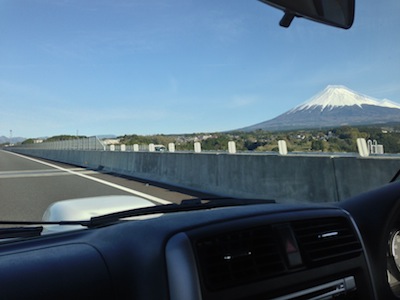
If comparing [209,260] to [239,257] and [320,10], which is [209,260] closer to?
[239,257]

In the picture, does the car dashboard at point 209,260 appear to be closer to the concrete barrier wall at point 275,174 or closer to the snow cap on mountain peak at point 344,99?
the snow cap on mountain peak at point 344,99

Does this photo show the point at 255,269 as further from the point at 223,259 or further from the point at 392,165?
the point at 392,165

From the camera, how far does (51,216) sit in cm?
337

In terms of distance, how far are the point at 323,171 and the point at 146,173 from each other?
11.0 m

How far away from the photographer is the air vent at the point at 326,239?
220 cm

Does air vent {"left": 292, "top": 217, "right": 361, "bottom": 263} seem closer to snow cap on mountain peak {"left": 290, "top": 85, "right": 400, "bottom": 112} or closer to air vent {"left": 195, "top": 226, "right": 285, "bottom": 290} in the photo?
air vent {"left": 195, "top": 226, "right": 285, "bottom": 290}

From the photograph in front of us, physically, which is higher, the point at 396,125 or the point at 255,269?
the point at 396,125

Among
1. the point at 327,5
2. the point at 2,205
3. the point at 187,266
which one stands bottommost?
the point at 2,205

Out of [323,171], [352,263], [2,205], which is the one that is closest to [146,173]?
[2,205]

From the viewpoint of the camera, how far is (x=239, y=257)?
76.5 inches

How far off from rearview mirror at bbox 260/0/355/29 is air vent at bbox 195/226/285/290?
3.56 ft

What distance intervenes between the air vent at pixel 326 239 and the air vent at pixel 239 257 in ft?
0.66

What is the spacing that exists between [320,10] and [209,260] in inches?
55.0

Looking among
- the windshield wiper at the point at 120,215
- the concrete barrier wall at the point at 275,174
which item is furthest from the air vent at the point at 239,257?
the concrete barrier wall at the point at 275,174
